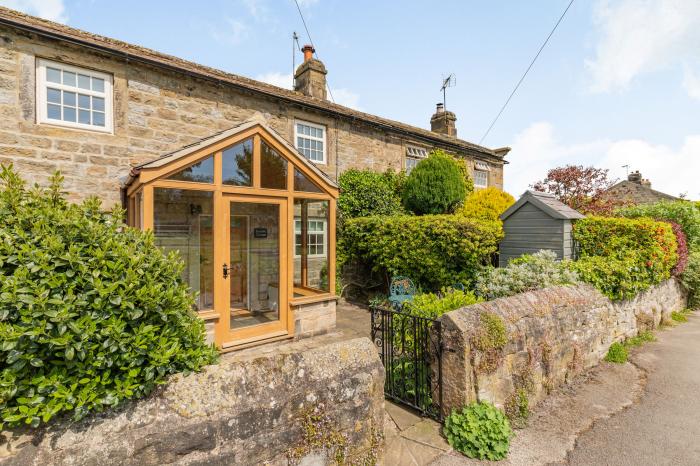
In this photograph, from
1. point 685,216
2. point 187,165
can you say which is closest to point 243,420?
point 187,165

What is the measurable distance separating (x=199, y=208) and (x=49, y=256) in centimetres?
412

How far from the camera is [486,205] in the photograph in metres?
11.2

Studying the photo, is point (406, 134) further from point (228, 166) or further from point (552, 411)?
point (552, 411)

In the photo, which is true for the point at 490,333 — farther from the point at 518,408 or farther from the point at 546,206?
the point at 546,206

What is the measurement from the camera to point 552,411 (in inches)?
179

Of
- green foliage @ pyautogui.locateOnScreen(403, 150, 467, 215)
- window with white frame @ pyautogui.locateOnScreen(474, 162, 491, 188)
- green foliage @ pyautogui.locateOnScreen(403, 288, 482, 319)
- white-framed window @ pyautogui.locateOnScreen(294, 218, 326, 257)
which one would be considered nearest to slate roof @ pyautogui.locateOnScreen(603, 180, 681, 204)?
window with white frame @ pyautogui.locateOnScreen(474, 162, 491, 188)

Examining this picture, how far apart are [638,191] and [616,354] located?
95.1ft

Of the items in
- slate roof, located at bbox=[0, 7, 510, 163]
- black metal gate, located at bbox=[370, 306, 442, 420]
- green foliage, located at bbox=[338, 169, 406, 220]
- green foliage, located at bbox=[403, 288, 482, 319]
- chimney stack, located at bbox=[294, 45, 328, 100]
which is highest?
chimney stack, located at bbox=[294, 45, 328, 100]

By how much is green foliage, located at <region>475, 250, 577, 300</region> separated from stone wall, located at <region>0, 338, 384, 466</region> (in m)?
4.75

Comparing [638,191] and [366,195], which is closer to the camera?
[366,195]

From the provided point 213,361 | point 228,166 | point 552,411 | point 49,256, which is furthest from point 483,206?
point 49,256

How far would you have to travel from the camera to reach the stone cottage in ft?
19.6

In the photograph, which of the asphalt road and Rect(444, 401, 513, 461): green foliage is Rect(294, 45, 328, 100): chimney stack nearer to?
Rect(444, 401, 513, 461): green foliage

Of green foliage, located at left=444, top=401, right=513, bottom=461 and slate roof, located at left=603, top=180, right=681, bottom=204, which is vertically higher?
slate roof, located at left=603, top=180, right=681, bottom=204
